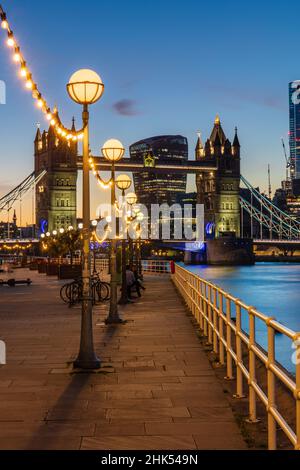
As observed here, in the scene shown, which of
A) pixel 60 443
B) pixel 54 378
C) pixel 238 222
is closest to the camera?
pixel 60 443

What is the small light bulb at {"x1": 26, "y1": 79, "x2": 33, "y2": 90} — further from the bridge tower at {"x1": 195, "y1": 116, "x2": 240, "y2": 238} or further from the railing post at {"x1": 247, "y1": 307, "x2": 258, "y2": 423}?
the bridge tower at {"x1": 195, "y1": 116, "x2": 240, "y2": 238}

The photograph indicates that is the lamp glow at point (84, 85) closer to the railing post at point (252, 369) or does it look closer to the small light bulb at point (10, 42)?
the small light bulb at point (10, 42)

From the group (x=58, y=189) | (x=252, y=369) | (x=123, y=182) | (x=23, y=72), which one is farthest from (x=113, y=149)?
(x=58, y=189)

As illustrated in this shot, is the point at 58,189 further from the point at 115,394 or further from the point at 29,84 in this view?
the point at 115,394

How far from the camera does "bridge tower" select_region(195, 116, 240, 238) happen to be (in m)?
122

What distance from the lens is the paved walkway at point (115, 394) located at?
5.29 m

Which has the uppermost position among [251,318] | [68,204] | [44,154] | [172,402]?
[44,154]

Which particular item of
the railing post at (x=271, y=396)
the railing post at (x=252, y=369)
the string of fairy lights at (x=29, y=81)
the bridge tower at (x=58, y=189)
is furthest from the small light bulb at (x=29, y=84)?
the bridge tower at (x=58, y=189)

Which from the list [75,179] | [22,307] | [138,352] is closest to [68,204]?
[75,179]

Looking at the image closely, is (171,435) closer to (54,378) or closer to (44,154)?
(54,378)

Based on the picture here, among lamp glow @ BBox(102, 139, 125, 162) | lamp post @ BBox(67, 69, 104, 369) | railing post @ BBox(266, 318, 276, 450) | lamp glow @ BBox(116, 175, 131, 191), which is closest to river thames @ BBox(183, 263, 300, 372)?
lamp glow @ BBox(116, 175, 131, 191)
